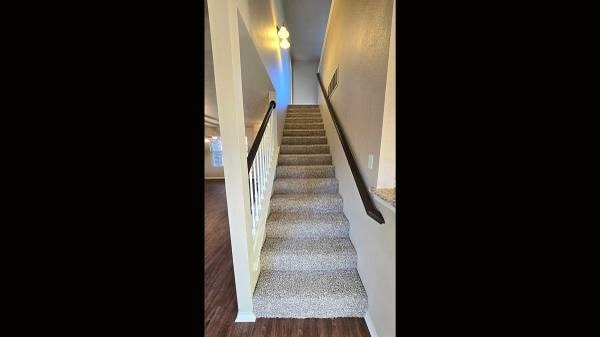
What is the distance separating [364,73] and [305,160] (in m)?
1.65

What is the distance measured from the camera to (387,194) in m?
1.25

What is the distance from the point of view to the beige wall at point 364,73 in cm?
131

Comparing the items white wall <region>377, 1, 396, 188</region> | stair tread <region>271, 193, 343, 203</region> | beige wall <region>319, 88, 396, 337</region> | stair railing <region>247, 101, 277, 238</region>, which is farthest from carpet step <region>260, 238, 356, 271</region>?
white wall <region>377, 1, 396, 188</region>

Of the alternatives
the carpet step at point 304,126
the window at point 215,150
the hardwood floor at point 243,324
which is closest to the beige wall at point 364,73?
the hardwood floor at point 243,324

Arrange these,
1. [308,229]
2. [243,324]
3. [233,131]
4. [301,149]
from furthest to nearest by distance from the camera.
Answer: [301,149], [308,229], [243,324], [233,131]

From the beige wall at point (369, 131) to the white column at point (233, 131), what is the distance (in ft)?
2.84

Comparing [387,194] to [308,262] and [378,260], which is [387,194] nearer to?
[378,260]

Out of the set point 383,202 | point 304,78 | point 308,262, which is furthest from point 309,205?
point 304,78

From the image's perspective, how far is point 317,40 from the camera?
5.78 metres

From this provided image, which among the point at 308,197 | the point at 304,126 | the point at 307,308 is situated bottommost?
the point at 307,308
